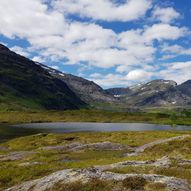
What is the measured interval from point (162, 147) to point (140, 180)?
144 feet

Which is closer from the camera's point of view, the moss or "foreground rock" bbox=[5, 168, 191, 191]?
the moss

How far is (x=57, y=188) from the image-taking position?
27.5 metres

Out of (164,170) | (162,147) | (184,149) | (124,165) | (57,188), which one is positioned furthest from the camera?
(162,147)

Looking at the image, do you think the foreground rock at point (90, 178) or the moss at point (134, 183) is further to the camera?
the foreground rock at point (90, 178)

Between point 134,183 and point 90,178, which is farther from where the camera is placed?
point 90,178

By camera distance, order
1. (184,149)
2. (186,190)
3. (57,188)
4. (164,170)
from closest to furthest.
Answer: (186,190) < (57,188) < (164,170) < (184,149)

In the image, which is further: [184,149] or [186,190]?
[184,149]

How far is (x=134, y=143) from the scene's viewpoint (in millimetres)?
86812

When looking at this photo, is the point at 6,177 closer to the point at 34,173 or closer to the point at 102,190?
the point at 34,173

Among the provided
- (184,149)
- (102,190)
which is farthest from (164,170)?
(184,149)

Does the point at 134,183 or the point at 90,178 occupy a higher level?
the point at 90,178

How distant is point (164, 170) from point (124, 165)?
18.9ft

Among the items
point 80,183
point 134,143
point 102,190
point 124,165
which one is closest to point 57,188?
point 80,183

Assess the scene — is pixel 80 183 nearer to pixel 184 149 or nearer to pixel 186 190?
pixel 186 190
